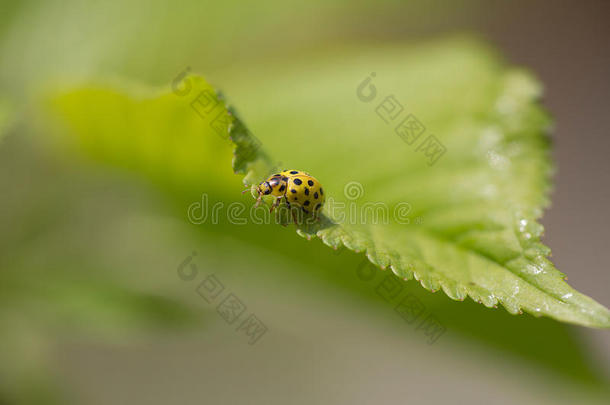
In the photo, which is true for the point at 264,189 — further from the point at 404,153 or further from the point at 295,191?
the point at 404,153

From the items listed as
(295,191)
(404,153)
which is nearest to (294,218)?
(295,191)

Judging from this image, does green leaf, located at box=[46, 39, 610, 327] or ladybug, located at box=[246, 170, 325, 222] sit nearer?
green leaf, located at box=[46, 39, 610, 327]

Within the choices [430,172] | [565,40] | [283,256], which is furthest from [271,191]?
[565,40]

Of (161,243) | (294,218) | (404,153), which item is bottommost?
(161,243)

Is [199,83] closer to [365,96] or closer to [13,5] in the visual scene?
[365,96]

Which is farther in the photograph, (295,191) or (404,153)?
(404,153)
